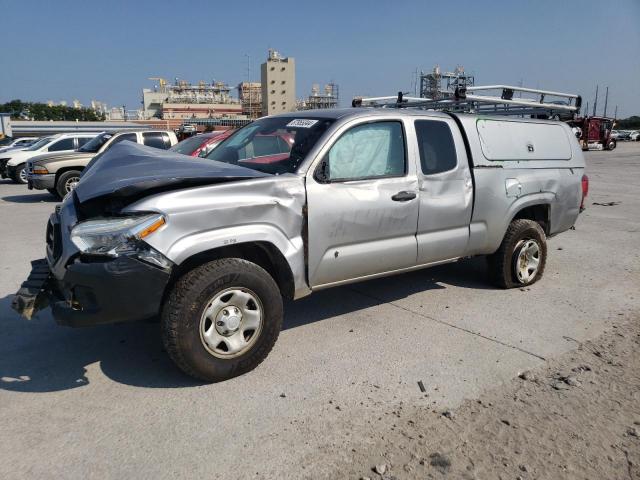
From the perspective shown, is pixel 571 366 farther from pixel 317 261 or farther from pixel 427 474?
pixel 317 261

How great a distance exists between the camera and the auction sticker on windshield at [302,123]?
4113mm

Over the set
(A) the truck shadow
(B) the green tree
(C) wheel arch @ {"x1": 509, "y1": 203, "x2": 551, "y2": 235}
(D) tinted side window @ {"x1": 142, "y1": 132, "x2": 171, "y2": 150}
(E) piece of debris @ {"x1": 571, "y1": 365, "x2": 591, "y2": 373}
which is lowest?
(E) piece of debris @ {"x1": 571, "y1": 365, "x2": 591, "y2": 373}

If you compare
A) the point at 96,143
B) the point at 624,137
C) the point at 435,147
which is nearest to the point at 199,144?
the point at 96,143

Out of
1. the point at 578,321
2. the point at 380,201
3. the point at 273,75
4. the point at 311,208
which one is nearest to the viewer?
the point at 311,208

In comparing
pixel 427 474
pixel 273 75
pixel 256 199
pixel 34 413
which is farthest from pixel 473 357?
pixel 273 75

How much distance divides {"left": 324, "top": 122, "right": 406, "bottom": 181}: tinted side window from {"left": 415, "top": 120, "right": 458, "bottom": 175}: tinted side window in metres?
0.22

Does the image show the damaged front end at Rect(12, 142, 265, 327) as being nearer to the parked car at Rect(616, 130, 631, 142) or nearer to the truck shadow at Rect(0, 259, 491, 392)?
the truck shadow at Rect(0, 259, 491, 392)

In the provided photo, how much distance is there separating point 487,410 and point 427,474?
75 centimetres

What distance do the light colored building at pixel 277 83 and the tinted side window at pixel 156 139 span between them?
103m

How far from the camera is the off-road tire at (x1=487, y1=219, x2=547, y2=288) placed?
5145mm

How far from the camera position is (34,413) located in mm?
2992

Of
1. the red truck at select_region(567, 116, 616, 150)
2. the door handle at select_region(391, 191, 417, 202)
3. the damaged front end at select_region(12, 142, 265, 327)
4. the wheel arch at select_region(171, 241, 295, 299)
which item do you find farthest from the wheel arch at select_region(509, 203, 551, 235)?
the red truck at select_region(567, 116, 616, 150)

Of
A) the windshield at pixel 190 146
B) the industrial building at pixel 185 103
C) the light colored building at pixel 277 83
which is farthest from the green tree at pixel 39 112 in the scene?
the windshield at pixel 190 146

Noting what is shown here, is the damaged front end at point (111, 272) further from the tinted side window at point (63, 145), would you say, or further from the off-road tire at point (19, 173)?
the off-road tire at point (19, 173)
